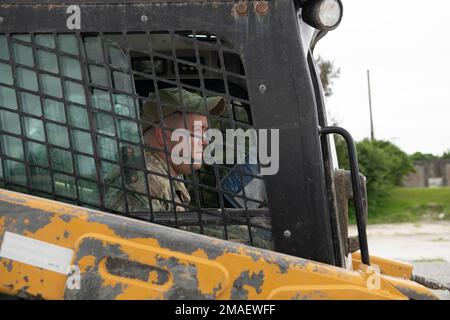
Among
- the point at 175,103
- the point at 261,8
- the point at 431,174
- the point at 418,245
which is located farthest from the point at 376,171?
the point at 261,8

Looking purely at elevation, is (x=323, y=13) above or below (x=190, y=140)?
above

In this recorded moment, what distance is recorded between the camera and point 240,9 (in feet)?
7.61

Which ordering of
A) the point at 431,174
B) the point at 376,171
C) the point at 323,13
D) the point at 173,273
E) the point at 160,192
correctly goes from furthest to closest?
1. the point at 431,174
2. the point at 376,171
3. the point at 160,192
4. the point at 323,13
5. the point at 173,273

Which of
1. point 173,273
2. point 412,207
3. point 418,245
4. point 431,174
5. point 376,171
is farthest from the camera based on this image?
point 431,174

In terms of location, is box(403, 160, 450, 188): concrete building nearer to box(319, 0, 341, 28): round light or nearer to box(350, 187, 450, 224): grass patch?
box(350, 187, 450, 224): grass patch

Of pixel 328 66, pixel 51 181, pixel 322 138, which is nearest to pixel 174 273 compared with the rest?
pixel 51 181

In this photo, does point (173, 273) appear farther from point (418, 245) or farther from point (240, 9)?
point (418, 245)

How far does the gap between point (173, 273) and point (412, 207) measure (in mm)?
19481

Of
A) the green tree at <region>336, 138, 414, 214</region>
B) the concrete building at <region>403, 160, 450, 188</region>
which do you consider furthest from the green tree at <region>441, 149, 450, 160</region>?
the green tree at <region>336, 138, 414, 214</region>

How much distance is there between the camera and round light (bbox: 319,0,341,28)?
2.43m

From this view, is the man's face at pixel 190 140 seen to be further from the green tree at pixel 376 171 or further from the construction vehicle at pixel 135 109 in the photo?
the green tree at pixel 376 171

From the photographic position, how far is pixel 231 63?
254 cm

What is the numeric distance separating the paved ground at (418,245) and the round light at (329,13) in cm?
394

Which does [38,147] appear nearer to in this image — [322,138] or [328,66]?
[322,138]
